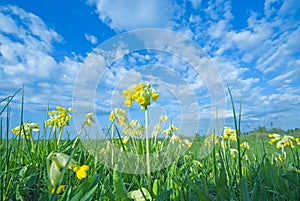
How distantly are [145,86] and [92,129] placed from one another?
1.26 meters

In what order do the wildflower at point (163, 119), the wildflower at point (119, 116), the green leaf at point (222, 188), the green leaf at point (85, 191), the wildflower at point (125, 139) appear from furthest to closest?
the wildflower at point (163, 119) < the wildflower at point (125, 139) < the wildflower at point (119, 116) < the green leaf at point (222, 188) < the green leaf at point (85, 191)

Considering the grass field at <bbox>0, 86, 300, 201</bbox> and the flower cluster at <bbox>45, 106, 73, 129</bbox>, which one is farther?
the flower cluster at <bbox>45, 106, 73, 129</bbox>

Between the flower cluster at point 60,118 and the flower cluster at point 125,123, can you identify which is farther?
the flower cluster at point 60,118

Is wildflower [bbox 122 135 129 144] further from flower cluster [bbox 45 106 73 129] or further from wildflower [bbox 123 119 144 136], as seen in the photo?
flower cluster [bbox 45 106 73 129]

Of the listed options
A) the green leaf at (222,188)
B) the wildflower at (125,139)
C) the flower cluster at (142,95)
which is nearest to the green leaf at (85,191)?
the flower cluster at (142,95)

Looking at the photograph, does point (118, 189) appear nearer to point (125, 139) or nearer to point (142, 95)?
point (142, 95)

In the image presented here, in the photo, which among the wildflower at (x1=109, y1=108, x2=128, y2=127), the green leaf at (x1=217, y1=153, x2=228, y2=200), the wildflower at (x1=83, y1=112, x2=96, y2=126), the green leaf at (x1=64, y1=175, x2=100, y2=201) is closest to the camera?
the green leaf at (x1=64, y1=175, x2=100, y2=201)

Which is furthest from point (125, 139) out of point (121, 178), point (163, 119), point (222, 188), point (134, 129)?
point (222, 188)

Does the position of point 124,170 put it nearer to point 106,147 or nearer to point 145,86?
point 106,147

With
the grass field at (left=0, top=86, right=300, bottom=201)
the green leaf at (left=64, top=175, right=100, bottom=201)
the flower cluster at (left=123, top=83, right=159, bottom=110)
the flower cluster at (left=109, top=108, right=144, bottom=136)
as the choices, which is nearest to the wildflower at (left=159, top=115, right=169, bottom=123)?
the grass field at (left=0, top=86, right=300, bottom=201)

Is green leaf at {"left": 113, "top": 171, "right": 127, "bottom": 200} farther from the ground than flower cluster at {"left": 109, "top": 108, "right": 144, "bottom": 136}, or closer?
closer

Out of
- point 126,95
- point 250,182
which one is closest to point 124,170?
point 126,95

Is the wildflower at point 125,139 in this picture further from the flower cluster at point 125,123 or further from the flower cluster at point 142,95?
the flower cluster at point 142,95

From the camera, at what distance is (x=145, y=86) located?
1535 mm
